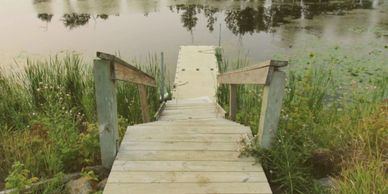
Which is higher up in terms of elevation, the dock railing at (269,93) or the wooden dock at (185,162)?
the dock railing at (269,93)

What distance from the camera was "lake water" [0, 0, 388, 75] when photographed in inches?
348

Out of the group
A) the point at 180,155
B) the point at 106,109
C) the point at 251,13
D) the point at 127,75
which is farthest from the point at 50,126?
the point at 251,13

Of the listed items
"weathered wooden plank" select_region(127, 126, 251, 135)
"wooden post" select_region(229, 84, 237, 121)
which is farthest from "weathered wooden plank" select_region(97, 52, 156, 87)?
"wooden post" select_region(229, 84, 237, 121)

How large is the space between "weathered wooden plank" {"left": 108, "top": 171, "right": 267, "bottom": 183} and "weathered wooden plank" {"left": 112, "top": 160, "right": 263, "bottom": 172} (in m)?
0.04

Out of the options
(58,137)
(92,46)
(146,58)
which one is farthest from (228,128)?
(92,46)

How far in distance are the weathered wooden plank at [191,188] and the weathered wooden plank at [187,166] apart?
6.7 inches

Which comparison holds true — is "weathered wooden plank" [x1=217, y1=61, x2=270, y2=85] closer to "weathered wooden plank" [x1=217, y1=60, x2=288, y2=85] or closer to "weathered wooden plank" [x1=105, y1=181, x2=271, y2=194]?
"weathered wooden plank" [x1=217, y1=60, x2=288, y2=85]

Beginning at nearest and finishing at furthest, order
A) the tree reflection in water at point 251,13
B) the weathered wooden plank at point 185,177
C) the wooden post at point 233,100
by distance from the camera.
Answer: the weathered wooden plank at point 185,177 < the wooden post at point 233,100 < the tree reflection in water at point 251,13

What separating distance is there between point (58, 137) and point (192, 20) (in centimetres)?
872

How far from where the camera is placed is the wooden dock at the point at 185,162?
7.38 feet

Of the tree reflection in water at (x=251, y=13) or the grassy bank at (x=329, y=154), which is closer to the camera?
the grassy bank at (x=329, y=154)

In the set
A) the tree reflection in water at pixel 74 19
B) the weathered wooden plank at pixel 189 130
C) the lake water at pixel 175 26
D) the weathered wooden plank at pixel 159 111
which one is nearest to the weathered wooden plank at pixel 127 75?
the weathered wooden plank at pixel 189 130

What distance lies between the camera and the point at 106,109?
2523mm

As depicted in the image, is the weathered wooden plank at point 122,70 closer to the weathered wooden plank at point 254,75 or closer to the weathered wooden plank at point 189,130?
the weathered wooden plank at point 189,130
